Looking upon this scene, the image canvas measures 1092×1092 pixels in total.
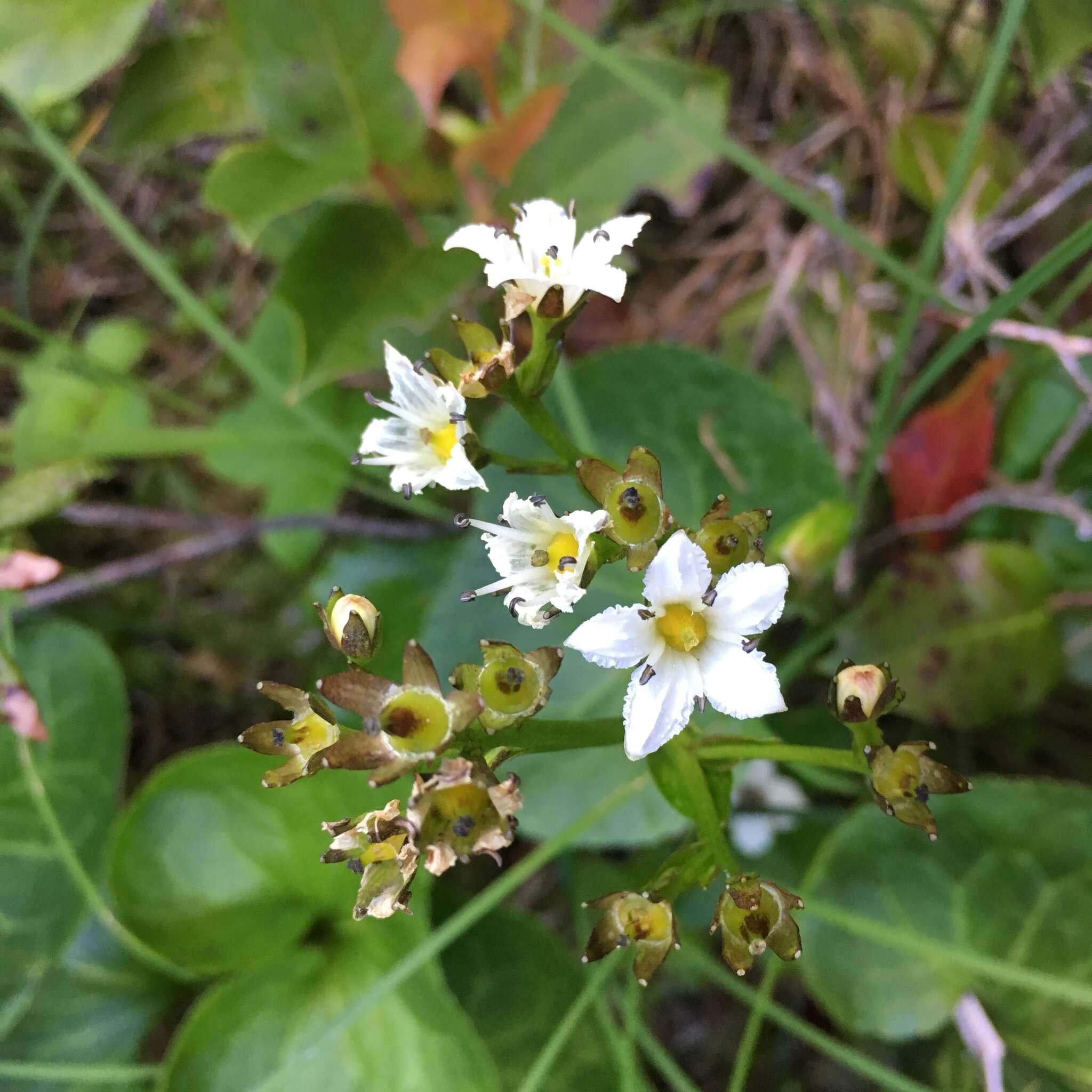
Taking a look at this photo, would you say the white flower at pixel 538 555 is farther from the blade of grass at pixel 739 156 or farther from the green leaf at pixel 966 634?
the green leaf at pixel 966 634

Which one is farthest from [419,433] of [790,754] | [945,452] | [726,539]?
[945,452]

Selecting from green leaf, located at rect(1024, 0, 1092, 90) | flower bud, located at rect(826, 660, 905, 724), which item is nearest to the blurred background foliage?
green leaf, located at rect(1024, 0, 1092, 90)

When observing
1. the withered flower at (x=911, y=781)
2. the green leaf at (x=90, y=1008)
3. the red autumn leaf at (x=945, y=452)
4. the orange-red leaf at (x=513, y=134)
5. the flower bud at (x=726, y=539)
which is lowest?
the green leaf at (x=90, y=1008)

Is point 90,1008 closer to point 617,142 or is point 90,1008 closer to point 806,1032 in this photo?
point 806,1032

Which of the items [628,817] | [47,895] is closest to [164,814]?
[47,895]

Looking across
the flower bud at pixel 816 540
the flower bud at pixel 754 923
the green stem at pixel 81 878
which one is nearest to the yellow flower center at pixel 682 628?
the flower bud at pixel 754 923

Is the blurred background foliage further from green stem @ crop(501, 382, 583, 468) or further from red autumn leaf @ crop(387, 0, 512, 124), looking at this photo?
green stem @ crop(501, 382, 583, 468)
